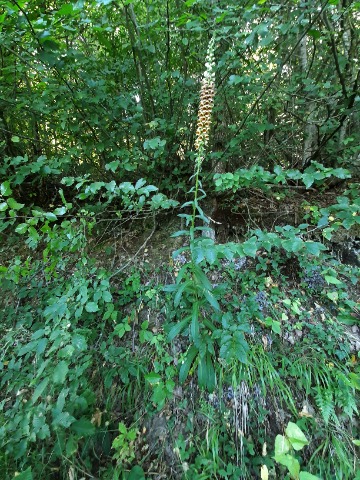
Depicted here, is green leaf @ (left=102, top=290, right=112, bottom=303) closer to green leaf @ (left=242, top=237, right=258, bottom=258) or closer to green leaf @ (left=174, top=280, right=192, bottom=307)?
green leaf @ (left=174, top=280, right=192, bottom=307)

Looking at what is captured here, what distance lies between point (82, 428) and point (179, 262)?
176 centimetres

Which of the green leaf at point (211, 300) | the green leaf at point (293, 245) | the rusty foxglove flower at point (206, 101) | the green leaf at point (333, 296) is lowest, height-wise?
the green leaf at point (333, 296)

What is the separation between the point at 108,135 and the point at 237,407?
2782mm

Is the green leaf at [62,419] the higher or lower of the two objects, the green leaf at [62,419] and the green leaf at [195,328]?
the lower

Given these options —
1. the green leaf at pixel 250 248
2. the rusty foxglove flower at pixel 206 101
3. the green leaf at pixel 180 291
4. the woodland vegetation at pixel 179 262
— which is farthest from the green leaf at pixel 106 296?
the rusty foxglove flower at pixel 206 101

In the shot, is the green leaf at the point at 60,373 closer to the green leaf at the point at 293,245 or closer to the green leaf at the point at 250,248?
the green leaf at the point at 250,248

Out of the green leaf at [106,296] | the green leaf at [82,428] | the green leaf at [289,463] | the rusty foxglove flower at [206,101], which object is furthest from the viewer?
the green leaf at [106,296]

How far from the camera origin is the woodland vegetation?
6.06 feet

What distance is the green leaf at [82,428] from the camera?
1.74 metres

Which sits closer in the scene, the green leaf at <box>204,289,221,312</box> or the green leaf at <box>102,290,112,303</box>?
the green leaf at <box>204,289,221,312</box>

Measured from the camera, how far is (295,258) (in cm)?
293

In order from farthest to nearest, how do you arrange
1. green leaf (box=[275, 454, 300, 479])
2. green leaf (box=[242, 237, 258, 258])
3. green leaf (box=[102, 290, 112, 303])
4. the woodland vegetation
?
1. green leaf (box=[102, 290, 112, 303])
2. the woodland vegetation
3. green leaf (box=[242, 237, 258, 258])
4. green leaf (box=[275, 454, 300, 479])

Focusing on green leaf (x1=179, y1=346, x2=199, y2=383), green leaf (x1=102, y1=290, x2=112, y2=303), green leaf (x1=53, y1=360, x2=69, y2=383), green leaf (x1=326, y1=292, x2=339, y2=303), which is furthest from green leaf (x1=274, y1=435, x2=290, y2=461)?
green leaf (x1=326, y1=292, x2=339, y2=303)

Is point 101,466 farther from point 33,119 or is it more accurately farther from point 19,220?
point 33,119
